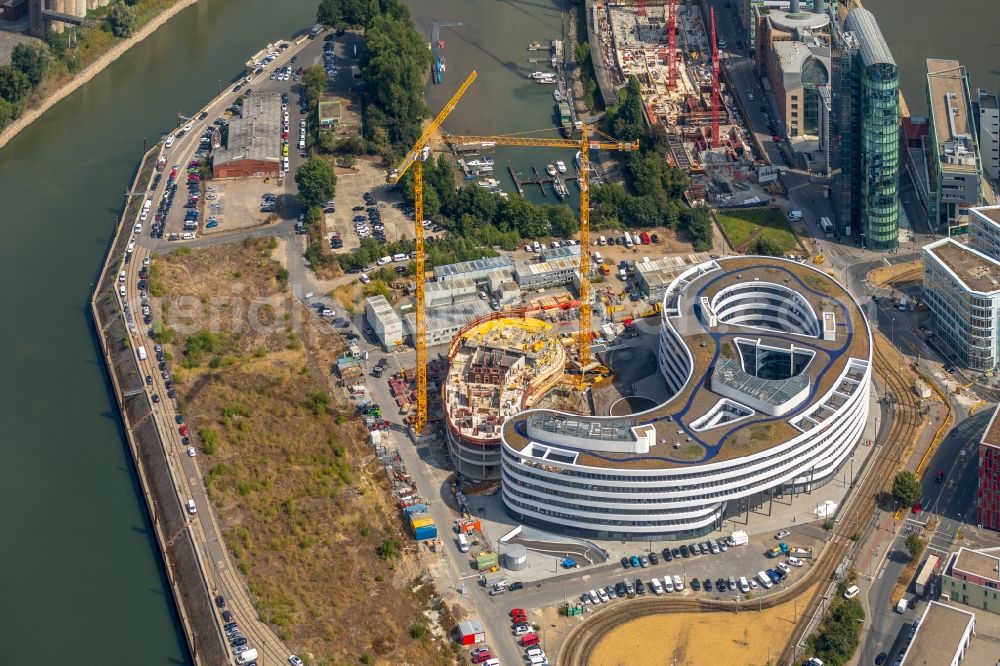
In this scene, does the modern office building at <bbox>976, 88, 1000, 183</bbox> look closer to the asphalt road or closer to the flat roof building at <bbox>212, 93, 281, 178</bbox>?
the asphalt road

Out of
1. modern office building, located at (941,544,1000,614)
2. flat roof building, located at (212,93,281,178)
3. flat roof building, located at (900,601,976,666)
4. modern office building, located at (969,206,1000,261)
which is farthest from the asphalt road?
modern office building, located at (969,206,1000,261)

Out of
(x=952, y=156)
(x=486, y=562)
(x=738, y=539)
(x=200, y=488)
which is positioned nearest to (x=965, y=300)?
(x=952, y=156)

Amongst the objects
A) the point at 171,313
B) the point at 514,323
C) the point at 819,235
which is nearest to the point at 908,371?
the point at 819,235

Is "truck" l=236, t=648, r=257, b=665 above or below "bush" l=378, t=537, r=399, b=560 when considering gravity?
below

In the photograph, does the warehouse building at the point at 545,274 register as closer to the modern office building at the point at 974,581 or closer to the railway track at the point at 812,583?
the railway track at the point at 812,583

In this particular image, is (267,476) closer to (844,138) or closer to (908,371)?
(908,371)

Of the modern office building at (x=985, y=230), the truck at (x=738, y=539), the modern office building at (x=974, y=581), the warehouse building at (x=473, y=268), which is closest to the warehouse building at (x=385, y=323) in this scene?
the warehouse building at (x=473, y=268)
